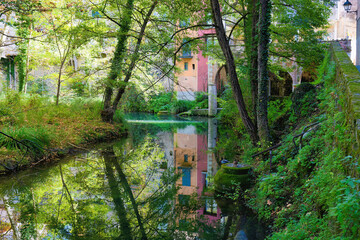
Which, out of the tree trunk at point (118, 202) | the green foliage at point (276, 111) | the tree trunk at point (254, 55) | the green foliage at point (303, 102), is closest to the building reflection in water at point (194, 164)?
the tree trunk at point (118, 202)

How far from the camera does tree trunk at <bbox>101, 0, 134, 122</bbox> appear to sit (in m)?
11.5

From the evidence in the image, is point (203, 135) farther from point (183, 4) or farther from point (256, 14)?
point (256, 14)

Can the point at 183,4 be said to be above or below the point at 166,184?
above

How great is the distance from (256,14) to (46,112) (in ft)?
26.7

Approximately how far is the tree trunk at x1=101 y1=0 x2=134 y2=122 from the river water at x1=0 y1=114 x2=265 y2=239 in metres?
3.28

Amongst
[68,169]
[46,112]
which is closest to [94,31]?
[46,112]

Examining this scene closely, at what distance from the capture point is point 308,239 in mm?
2973

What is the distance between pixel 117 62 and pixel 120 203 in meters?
6.74

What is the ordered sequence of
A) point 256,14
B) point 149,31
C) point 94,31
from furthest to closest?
point 149,31
point 94,31
point 256,14

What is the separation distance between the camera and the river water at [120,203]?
4.79m

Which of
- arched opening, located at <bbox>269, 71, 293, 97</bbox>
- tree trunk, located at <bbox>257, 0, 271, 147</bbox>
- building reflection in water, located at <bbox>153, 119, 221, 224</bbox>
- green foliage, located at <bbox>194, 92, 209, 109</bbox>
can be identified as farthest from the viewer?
green foliage, located at <bbox>194, 92, 209, 109</bbox>

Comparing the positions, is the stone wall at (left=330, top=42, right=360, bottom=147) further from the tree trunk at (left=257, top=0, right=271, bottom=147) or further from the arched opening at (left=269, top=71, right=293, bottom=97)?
the arched opening at (left=269, top=71, right=293, bottom=97)

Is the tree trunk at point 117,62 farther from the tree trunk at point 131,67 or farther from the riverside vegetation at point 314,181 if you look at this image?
the riverside vegetation at point 314,181

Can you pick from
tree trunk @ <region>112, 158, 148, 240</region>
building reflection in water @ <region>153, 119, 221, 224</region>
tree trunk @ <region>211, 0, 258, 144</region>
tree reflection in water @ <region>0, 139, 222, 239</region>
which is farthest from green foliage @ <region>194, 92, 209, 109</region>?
tree trunk @ <region>211, 0, 258, 144</region>
